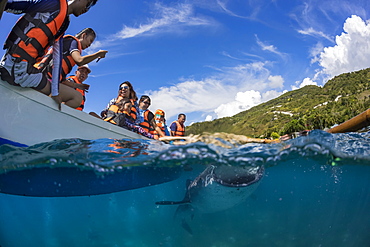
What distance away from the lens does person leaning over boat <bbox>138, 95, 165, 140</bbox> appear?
7568 millimetres

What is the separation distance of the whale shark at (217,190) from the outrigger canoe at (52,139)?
453mm

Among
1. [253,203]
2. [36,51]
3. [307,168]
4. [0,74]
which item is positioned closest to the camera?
[0,74]

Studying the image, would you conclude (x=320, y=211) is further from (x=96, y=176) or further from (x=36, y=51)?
(x=36, y=51)

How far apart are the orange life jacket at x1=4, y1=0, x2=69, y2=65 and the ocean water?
1168mm

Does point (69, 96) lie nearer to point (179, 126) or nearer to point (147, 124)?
point (147, 124)

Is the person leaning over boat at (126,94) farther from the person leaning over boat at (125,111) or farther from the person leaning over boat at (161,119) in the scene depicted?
the person leaning over boat at (161,119)

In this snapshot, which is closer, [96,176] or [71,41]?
[96,176]

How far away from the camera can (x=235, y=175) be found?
346cm

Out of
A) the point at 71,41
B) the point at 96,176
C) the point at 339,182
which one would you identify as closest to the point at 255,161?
the point at 339,182

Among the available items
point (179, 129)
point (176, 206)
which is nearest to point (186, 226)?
point (176, 206)

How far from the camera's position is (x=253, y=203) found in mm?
3781

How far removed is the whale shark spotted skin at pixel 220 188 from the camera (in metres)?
3.36

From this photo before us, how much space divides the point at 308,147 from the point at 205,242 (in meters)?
2.04

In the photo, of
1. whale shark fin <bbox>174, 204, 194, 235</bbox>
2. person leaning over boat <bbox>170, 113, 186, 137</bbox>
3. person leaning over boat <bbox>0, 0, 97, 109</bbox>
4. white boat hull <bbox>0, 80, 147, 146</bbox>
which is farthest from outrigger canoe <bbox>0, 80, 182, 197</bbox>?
person leaning over boat <bbox>170, 113, 186, 137</bbox>
